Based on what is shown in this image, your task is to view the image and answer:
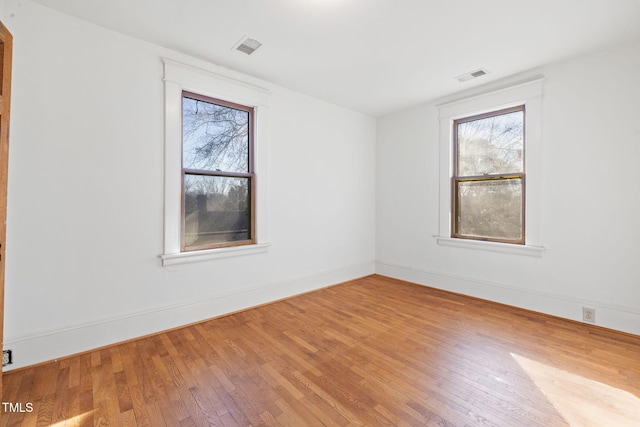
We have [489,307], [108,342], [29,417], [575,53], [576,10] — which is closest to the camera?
[29,417]

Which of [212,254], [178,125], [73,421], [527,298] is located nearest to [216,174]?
[178,125]

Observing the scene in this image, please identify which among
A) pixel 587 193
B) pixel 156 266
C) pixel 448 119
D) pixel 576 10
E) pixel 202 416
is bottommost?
pixel 202 416

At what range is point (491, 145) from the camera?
3.66 m

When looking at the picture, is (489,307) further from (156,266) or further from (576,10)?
(156,266)

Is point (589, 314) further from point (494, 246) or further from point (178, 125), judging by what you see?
point (178, 125)

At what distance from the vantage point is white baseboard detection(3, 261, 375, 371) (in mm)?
2133

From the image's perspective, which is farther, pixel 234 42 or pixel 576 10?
pixel 234 42

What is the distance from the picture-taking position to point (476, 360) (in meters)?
2.22

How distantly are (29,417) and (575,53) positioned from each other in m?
5.32

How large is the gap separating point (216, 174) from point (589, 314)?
4.26 meters

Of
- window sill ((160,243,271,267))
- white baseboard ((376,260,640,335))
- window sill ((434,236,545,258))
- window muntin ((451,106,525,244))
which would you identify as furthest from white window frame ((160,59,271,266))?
window muntin ((451,106,525,244))

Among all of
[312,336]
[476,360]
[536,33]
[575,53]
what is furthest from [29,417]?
[575,53]

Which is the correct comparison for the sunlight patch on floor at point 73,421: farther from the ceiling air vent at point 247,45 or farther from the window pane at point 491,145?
the window pane at point 491,145

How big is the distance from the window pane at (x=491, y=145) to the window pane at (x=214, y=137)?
3.00 metres
